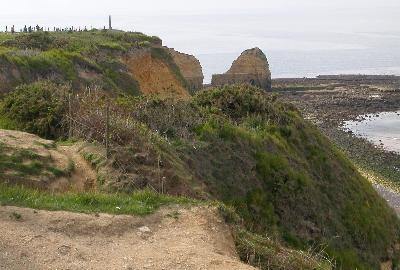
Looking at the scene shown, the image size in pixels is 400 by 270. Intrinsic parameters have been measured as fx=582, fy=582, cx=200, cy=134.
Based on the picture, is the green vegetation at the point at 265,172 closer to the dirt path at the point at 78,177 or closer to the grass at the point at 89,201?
the dirt path at the point at 78,177

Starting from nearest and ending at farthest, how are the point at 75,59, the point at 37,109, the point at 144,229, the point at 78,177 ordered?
the point at 144,229, the point at 78,177, the point at 37,109, the point at 75,59

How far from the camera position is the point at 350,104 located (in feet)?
261

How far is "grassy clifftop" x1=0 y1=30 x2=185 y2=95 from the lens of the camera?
957 inches

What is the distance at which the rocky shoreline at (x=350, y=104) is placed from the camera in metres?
49.0

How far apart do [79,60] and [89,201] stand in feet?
62.7

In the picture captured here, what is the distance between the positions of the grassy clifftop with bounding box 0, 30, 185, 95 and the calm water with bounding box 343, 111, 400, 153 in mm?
27659

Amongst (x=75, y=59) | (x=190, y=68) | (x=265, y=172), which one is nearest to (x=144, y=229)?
(x=265, y=172)

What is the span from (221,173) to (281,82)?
295 ft

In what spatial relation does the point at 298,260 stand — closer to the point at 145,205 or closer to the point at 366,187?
the point at 145,205

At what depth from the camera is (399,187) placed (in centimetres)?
4150

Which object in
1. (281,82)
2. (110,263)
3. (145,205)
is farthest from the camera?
(281,82)

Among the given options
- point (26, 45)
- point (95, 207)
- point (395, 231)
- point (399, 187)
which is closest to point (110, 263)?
point (95, 207)

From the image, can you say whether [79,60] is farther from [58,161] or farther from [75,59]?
[58,161]

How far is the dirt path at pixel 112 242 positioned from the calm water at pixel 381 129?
156 feet
